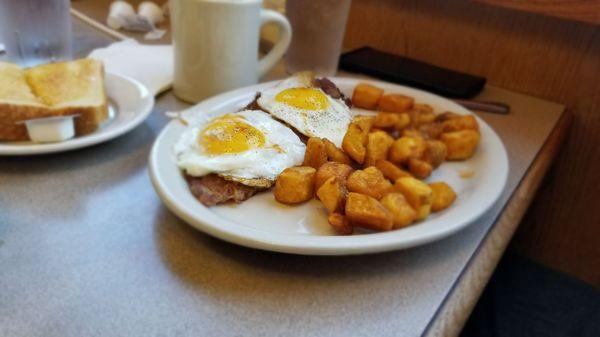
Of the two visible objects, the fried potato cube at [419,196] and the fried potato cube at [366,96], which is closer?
the fried potato cube at [419,196]

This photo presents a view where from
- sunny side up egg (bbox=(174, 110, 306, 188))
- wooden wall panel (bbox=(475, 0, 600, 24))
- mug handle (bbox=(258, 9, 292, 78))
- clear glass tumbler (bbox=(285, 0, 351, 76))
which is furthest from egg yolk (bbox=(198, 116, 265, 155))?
wooden wall panel (bbox=(475, 0, 600, 24))

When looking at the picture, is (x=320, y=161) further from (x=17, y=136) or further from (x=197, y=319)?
(x=17, y=136)

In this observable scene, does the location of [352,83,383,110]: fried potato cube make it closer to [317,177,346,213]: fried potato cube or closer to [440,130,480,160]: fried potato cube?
[440,130,480,160]: fried potato cube

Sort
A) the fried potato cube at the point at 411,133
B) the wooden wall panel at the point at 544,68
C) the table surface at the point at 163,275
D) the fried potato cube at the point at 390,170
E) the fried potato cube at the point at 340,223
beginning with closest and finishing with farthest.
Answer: the table surface at the point at 163,275 → the fried potato cube at the point at 340,223 → the fried potato cube at the point at 390,170 → the fried potato cube at the point at 411,133 → the wooden wall panel at the point at 544,68

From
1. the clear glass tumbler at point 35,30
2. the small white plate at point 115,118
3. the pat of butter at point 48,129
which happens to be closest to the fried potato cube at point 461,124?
the small white plate at point 115,118

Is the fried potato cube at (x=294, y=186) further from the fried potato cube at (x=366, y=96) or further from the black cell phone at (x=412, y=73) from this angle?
the black cell phone at (x=412, y=73)

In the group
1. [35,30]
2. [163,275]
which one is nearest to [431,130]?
[163,275]
